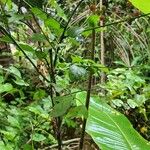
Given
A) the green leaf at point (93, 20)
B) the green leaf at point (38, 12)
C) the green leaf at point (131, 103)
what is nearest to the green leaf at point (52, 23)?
the green leaf at point (38, 12)

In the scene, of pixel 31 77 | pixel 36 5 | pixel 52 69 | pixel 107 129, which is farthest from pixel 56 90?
pixel 31 77

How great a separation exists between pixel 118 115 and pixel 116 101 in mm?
270

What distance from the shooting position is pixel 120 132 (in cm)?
124

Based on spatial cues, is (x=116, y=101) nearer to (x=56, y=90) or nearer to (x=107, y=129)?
(x=107, y=129)

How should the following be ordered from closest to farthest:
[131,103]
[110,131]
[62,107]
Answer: [62,107] < [110,131] < [131,103]

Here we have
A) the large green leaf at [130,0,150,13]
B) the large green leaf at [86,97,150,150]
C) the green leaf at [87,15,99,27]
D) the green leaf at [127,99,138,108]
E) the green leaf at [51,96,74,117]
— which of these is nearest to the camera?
the green leaf at [51,96,74,117]

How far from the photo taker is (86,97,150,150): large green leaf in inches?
46.3

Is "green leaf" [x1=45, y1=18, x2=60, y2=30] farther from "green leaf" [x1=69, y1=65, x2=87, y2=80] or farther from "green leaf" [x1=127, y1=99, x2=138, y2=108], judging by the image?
"green leaf" [x1=127, y1=99, x2=138, y2=108]

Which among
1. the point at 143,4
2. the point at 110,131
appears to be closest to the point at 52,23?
the point at 143,4

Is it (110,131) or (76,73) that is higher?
(76,73)

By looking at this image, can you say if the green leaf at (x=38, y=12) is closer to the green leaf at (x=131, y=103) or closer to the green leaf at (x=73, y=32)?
the green leaf at (x=73, y=32)

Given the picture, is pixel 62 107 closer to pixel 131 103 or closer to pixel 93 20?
pixel 93 20

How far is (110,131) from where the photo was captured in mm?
1221

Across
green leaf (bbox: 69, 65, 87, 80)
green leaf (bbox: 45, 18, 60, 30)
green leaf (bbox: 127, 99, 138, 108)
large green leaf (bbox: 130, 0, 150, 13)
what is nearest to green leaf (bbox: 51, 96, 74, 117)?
green leaf (bbox: 69, 65, 87, 80)
